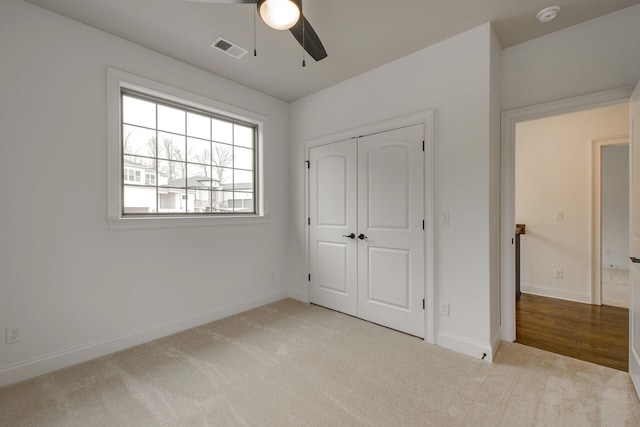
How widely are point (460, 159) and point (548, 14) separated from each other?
121 cm

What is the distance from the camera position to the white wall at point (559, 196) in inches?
140

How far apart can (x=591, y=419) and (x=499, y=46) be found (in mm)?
2903

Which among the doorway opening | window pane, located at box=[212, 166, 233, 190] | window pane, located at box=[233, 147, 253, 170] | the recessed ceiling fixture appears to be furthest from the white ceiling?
the doorway opening

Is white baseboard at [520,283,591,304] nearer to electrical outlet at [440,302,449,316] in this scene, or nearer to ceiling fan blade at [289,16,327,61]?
electrical outlet at [440,302,449,316]

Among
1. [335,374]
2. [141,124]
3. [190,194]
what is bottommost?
[335,374]

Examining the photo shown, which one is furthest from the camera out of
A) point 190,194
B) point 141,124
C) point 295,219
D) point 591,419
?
point 295,219

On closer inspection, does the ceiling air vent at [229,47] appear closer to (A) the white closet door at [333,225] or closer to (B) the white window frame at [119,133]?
(B) the white window frame at [119,133]

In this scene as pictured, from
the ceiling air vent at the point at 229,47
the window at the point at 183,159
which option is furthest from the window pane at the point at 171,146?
the ceiling air vent at the point at 229,47

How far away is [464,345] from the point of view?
2.40m

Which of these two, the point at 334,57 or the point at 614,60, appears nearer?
the point at 614,60

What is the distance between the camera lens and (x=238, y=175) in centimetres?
355

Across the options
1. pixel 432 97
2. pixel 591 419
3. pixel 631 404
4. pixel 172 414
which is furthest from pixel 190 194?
pixel 631 404

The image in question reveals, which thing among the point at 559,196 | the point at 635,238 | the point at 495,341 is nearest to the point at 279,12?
the point at 635,238

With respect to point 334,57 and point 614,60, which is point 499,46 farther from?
point 334,57
